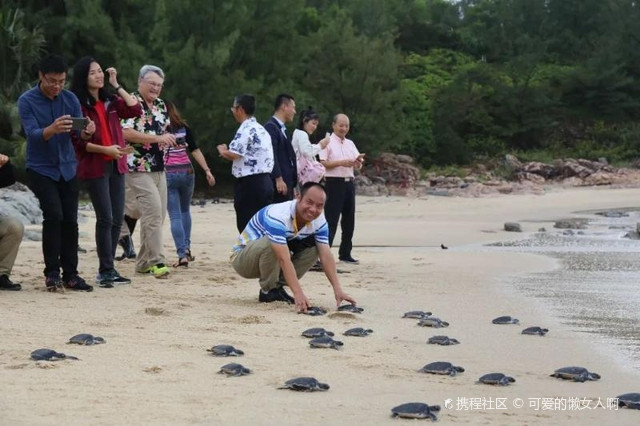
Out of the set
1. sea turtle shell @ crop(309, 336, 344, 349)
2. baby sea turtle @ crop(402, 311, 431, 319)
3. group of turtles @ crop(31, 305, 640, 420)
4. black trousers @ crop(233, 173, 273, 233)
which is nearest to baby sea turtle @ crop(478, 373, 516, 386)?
group of turtles @ crop(31, 305, 640, 420)

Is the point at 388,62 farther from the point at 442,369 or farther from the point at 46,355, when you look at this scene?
the point at 46,355

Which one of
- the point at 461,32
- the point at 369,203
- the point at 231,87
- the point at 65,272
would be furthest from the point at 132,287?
the point at 461,32

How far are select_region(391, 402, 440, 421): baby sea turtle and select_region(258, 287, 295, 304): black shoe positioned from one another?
3.77 metres

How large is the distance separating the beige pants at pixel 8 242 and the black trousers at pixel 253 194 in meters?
2.04

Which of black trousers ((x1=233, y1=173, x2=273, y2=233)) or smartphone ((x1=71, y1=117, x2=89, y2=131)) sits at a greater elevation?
smartphone ((x1=71, y1=117, x2=89, y2=131))

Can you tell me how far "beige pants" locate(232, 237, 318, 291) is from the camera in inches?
335

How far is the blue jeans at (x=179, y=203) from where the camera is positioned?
10938mm

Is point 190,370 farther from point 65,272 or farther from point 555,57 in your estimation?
point 555,57

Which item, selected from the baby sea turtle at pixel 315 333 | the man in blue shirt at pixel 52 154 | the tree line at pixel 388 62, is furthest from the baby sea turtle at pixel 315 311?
the tree line at pixel 388 62

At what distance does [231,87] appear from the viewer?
1153 inches

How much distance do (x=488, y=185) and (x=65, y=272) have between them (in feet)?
81.2

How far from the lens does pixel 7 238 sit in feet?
29.5

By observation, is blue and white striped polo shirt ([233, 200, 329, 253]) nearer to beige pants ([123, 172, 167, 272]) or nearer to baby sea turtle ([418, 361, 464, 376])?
beige pants ([123, 172, 167, 272])

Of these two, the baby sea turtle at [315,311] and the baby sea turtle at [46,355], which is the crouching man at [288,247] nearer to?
the baby sea turtle at [315,311]
